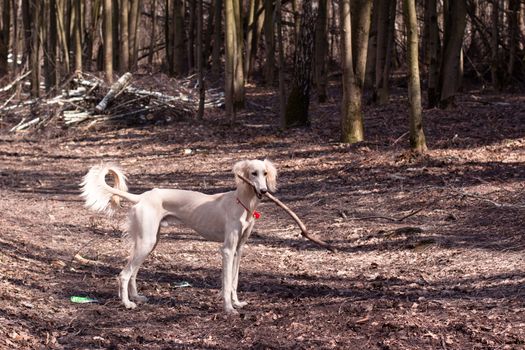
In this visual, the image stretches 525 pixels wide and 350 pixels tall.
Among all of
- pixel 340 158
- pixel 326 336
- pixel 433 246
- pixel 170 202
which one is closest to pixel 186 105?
pixel 340 158

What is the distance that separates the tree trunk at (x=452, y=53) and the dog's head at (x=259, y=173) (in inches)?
551

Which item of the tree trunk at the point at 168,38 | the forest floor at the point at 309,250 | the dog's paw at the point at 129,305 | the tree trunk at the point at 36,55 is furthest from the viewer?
the tree trunk at the point at 168,38

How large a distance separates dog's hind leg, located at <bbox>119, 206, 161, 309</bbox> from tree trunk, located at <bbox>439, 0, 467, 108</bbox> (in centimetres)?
1417

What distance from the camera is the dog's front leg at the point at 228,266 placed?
7410mm

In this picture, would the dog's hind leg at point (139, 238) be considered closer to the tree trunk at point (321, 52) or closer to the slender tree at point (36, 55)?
the tree trunk at point (321, 52)

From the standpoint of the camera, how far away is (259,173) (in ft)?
23.8

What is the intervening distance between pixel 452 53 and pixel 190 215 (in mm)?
14223

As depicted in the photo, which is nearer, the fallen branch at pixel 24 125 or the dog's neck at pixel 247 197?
the dog's neck at pixel 247 197

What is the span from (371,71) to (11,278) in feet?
66.2

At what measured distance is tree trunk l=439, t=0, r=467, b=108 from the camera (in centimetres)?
2020

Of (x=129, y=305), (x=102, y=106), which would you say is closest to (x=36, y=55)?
(x=102, y=106)

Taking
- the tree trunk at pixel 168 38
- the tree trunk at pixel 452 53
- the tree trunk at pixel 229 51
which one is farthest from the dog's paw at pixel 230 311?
the tree trunk at pixel 168 38

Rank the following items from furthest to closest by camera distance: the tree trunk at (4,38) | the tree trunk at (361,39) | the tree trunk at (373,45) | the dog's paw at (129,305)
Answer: the tree trunk at (4,38), the tree trunk at (373,45), the tree trunk at (361,39), the dog's paw at (129,305)

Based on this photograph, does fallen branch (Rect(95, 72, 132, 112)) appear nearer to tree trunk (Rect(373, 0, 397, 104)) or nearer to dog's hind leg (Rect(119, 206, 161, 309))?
tree trunk (Rect(373, 0, 397, 104))
